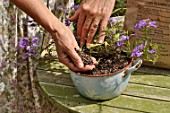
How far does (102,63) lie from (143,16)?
1.22ft

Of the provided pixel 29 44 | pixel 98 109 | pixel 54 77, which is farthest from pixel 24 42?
pixel 98 109

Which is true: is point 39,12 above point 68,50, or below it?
above

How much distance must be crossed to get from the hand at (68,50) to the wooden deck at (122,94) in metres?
A: 0.16

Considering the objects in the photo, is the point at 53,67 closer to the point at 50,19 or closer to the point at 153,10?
the point at 50,19

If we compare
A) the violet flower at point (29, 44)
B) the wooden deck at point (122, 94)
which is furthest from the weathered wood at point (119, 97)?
the violet flower at point (29, 44)

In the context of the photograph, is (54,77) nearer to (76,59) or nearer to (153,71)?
(76,59)

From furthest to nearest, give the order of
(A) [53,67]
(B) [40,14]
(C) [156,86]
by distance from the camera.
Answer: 1. (A) [53,67]
2. (C) [156,86]
3. (B) [40,14]

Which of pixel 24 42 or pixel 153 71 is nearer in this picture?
pixel 24 42

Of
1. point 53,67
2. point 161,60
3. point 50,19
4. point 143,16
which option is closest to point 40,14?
point 50,19

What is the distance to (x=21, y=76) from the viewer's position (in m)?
1.81

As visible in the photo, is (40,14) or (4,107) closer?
(40,14)

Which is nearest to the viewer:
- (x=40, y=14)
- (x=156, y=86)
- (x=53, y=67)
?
(x=40, y=14)

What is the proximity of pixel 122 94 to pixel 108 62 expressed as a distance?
165 mm

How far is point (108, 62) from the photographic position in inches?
59.2
